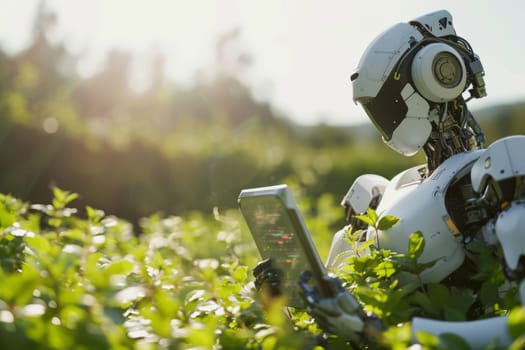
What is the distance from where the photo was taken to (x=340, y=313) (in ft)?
4.82

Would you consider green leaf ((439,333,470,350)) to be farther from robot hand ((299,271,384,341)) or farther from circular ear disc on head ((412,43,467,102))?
circular ear disc on head ((412,43,467,102))

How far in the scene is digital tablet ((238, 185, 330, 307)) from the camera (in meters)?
1.50

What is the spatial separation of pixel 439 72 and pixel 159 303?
148 cm

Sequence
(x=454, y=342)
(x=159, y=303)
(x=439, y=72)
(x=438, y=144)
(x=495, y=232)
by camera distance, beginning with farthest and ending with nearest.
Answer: (x=438, y=144) < (x=439, y=72) < (x=495, y=232) < (x=454, y=342) < (x=159, y=303)

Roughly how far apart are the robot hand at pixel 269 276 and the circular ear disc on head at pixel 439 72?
0.90 metres

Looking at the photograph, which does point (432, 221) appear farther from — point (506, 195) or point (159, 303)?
point (159, 303)

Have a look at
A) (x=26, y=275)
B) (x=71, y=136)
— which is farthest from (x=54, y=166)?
(x=26, y=275)

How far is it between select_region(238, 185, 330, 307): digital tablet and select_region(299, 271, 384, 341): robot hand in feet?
0.09

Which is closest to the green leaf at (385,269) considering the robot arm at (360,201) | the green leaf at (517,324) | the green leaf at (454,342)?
the green leaf at (454,342)

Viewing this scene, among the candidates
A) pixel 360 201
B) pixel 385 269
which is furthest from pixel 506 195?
pixel 360 201

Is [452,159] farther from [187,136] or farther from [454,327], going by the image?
[187,136]

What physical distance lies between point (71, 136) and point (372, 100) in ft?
24.0

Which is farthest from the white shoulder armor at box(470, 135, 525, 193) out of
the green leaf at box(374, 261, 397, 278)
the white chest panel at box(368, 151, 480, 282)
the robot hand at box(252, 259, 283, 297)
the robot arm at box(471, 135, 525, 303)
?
the robot hand at box(252, 259, 283, 297)

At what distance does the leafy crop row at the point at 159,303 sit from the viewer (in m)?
1.05
